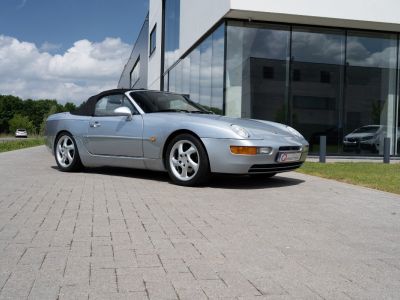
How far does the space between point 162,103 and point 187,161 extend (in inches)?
52.5

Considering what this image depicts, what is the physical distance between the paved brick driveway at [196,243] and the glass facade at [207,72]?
28.7 ft

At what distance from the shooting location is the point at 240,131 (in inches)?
244

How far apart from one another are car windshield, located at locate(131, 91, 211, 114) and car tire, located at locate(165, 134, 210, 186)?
821 mm

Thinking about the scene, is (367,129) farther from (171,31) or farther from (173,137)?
(171,31)

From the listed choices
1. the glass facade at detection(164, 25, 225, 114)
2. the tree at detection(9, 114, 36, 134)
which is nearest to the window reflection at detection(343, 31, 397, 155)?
the glass facade at detection(164, 25, 225, 114)

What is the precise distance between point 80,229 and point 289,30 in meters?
12.0

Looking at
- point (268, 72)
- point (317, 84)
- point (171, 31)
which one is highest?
point (171, 31)

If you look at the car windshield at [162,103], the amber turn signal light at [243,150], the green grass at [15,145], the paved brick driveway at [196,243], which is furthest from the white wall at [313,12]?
the green grass at [15,145]

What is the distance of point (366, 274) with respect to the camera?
2865 millimetres

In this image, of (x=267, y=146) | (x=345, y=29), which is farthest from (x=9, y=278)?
(x=345, y=29)

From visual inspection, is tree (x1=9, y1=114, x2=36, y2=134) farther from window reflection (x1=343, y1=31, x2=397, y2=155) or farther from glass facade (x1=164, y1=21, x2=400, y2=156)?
window reflection (x1=343, y1=31, x2=397, y2=155)

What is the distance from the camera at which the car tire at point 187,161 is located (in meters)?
6.27

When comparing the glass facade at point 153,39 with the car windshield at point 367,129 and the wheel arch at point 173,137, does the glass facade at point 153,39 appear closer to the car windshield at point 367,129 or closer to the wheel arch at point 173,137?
the car windshield at point 367,129

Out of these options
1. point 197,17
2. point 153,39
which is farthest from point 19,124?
point 197,17
